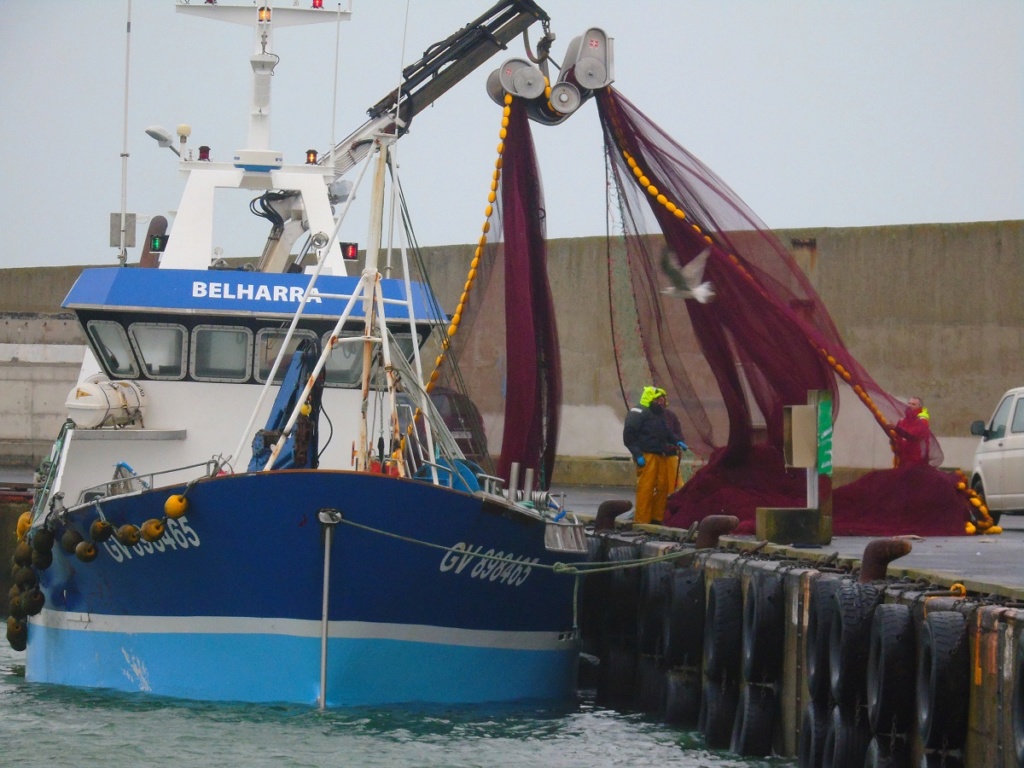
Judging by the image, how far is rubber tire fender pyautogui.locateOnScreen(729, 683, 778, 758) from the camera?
10523 millimetres

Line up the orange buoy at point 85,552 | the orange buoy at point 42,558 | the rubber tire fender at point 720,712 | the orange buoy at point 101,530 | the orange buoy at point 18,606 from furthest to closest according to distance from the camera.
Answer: the orange buoy at point 18,606
the orange buoy at point 42,558
the orange buoy at point 85,552
the orange buoy at point 101,530
the rubber tire fender at point 720,712

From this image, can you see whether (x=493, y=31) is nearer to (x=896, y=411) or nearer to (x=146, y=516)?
(x=896, y=411)

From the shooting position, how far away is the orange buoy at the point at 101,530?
36.9ft

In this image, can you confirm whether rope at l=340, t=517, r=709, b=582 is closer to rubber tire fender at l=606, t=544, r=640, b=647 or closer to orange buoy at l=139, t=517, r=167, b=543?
rubber tire fender at l=606, t=544, r=640, b=647

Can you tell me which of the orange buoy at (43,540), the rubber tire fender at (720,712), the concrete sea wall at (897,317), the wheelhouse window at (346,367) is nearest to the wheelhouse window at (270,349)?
the wheelhouse window at (346,367)

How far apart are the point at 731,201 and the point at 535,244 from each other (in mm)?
1717

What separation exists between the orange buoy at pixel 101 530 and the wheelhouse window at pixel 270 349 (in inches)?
96.2

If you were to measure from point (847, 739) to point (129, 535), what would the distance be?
16.7 feet

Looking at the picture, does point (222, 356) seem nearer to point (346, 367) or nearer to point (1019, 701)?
point (346, 367)

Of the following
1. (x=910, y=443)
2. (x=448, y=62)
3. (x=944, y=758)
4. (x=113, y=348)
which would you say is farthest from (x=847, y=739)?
(x=448, y=62)

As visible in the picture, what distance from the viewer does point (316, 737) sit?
34.1 ft

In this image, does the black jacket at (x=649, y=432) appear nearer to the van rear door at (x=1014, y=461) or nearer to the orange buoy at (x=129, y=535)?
the orange buoy at (x=129, y=535)

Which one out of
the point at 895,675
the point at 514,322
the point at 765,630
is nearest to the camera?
the point at 895,675

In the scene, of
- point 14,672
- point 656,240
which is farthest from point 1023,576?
point 14,672
